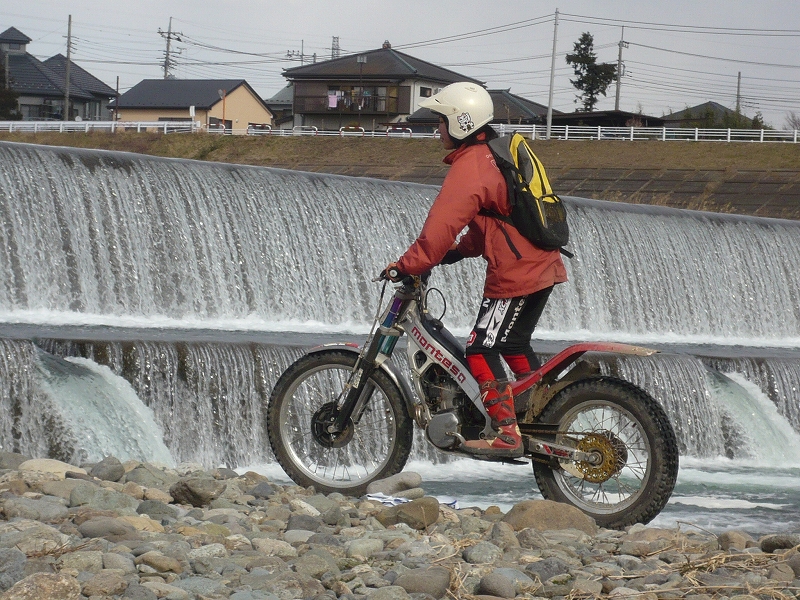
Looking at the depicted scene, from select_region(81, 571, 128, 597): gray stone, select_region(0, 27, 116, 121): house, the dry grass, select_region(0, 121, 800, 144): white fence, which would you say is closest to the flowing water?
select_region(81, 571, 128, 597): gray stone

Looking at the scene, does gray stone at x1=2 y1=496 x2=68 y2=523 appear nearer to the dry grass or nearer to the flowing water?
the flowing water

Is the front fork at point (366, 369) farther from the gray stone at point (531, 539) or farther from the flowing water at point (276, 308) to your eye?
the flowing water at point (276, 308)

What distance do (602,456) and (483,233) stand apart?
112 cm

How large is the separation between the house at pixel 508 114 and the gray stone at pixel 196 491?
4728cm

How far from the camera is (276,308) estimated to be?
15.6 m

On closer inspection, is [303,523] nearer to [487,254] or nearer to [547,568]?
[547,568]

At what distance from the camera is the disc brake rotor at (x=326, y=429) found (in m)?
5.78

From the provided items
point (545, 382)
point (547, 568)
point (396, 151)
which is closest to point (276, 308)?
point (545, 382)

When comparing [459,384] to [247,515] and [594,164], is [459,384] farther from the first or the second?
[594,164]

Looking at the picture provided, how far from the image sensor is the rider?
17.0 feet

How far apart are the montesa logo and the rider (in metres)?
0.08

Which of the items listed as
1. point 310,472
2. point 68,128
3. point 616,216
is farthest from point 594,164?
point 310,472

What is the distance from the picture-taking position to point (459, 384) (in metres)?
5.50

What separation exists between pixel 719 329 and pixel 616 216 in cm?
247
